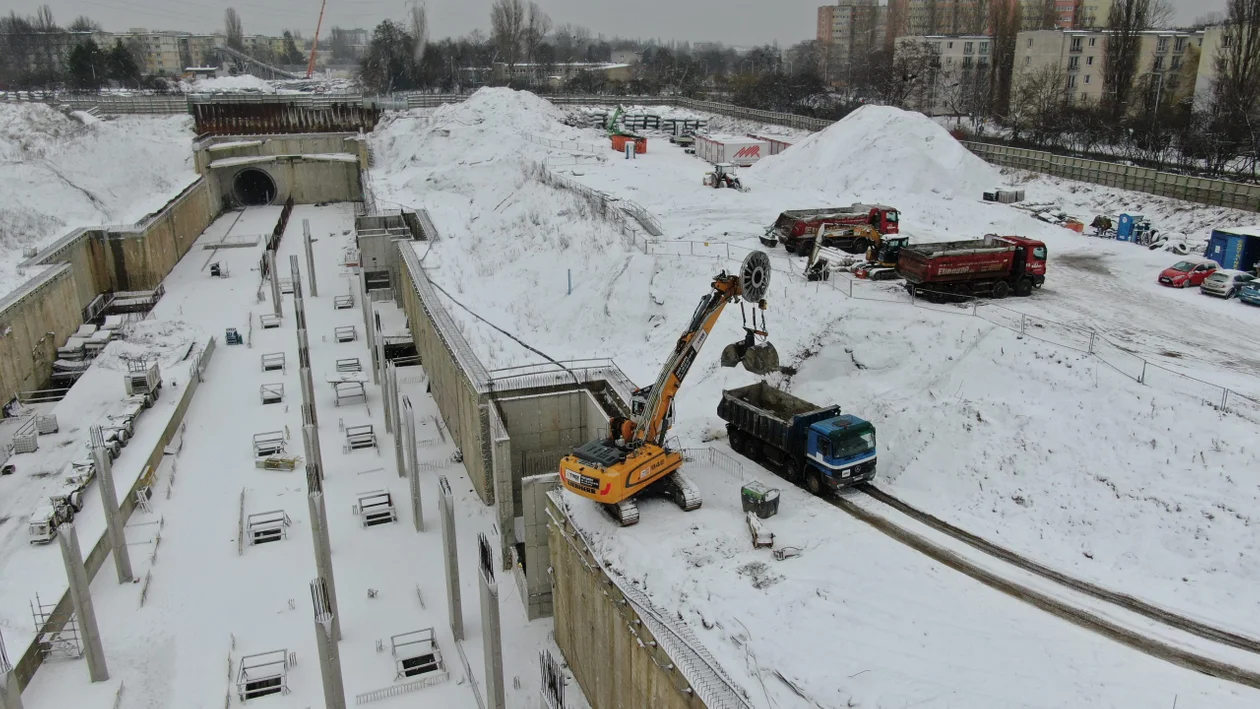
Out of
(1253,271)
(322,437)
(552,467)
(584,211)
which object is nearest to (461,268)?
(584,211)

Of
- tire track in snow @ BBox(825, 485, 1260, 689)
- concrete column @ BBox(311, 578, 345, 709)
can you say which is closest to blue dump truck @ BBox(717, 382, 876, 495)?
tire track in snow @ BBox(825, 485, 1260, 689)

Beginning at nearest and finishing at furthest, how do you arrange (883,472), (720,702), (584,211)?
(720,702) < (883,472) < (584,211)

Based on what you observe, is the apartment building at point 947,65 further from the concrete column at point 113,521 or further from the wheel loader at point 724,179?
the concrete column at point 113,521

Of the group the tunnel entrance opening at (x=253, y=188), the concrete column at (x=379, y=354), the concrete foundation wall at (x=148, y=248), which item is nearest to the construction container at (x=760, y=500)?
the concrete column at (x=379, y=354)

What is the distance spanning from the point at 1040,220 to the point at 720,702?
32562 millimetres

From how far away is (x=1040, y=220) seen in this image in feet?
120

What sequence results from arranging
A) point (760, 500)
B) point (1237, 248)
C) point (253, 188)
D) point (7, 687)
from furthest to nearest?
point (253, 188) < point (1237, 248) < point (760, 500) < point (7, 687)

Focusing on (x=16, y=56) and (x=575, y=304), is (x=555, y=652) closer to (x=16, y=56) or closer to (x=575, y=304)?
(x=575, y=304)

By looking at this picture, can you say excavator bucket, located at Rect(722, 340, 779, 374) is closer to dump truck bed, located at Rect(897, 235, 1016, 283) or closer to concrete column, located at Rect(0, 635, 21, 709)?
dump truck bed, located at Rect(897, 235, 1016, 283)

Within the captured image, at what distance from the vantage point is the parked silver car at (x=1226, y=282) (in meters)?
24.5

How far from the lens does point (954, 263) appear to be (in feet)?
77.8

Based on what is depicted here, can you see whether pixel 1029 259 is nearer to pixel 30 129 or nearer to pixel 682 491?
Answer: pixel 682 491

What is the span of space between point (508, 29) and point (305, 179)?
5583 cm

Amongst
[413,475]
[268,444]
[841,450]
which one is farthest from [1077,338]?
[268,444]
